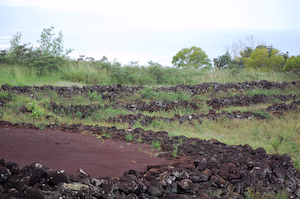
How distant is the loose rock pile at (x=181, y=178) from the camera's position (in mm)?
2559

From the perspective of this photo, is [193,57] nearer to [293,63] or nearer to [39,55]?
[293,63]

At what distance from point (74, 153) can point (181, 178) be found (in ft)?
4.98

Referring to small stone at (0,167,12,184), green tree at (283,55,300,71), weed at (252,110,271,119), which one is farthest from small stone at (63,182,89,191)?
green tree at (283,55,300,71)

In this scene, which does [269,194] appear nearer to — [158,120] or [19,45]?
[158,120]

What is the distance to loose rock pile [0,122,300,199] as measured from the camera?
2.56 meters

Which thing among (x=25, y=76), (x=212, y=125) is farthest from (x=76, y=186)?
(x=25, y=76)

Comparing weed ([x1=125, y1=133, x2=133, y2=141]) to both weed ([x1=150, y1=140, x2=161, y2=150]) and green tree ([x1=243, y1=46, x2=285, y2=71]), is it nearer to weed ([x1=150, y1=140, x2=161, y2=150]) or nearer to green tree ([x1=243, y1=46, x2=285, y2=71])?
weed ([x1=150, y1=140, x2=161, y2=150])

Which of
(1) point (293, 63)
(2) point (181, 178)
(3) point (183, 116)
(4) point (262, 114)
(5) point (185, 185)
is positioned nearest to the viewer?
(5) point (185, 185)

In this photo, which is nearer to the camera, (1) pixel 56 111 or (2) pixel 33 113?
(2) pixel 33 113

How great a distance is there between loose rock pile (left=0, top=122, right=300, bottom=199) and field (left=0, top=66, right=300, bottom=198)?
0.02 meters

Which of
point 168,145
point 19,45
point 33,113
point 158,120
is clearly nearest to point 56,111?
point 33,113

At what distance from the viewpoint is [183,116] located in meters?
8.25

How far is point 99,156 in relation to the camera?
377cm

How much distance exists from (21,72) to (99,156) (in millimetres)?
11125
